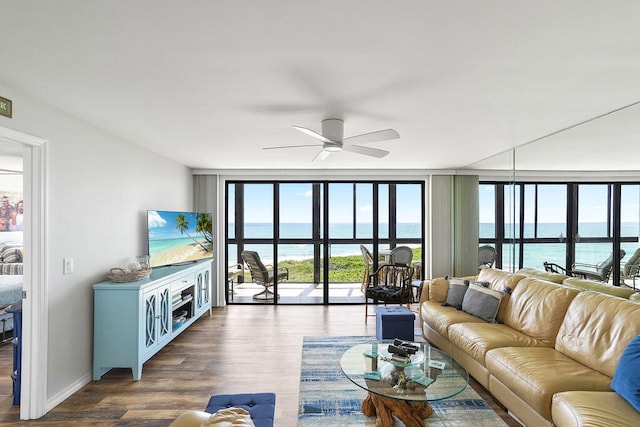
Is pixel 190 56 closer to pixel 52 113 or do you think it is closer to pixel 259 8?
pixel 259 8

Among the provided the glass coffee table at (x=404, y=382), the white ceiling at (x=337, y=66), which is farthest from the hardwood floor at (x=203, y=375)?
the white ceiling at (x=337, y=66)

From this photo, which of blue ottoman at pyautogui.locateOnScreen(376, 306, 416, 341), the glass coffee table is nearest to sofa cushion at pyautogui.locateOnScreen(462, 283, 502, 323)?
blue ottoman at pyautogui.locateOnScreen(376, 306, 416, 341)

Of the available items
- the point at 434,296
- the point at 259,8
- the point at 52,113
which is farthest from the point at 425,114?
the point at 52,113

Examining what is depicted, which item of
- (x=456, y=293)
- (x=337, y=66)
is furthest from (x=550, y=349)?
(x=337, y=66)

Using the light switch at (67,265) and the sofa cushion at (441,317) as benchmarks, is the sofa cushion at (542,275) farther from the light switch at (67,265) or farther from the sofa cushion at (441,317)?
the light switch at (67,265)

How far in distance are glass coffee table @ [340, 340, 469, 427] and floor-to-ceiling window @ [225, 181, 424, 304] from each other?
3.34 meters

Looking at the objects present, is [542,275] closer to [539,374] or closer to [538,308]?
[538,308]

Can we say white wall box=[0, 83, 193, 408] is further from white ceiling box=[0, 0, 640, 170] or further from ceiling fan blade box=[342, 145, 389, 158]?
ceiling fan blade box=[342, 145, 389, 158]

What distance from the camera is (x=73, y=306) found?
303 cm

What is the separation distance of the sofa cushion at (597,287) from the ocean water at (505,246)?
276mm

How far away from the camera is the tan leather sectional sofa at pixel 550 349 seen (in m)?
2.06

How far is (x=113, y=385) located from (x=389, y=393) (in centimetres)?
254

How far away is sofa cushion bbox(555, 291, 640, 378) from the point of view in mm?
2350

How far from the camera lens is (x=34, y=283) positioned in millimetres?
2662
